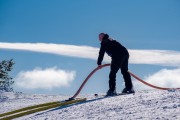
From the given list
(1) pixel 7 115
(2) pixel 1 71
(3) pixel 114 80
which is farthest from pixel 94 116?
(2) pixel 1 71

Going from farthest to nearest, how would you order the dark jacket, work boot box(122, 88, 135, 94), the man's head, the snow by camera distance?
work boot box(122, 88, 135, 94) < the dark jacket < the man's head < the snow

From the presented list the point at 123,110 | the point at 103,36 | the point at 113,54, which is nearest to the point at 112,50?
the point at 113,54

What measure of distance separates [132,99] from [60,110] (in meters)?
1.86

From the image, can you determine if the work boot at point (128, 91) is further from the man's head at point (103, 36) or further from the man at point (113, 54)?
the man's head at point (103, 36)

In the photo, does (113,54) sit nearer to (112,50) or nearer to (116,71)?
(112,50)

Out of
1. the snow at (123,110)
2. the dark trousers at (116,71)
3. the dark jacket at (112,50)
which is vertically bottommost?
the snow at (123,110)

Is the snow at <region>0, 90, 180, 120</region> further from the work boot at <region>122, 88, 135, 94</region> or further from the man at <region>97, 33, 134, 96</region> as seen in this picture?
the work boot at <region>122, 88, 135, 94</region>

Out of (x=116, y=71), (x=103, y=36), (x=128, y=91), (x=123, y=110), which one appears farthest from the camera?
(x=128, y=91)

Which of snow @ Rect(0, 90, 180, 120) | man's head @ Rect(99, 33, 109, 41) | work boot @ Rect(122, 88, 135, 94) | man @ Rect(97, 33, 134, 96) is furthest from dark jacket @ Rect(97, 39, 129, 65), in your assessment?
snow @ Rect(0, 90, 180, 120)

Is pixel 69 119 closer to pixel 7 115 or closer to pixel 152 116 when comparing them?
pixel 152 116

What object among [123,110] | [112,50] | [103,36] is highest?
[103,36]

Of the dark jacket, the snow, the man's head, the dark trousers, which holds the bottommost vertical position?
the snow

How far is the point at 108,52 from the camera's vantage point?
11508mm

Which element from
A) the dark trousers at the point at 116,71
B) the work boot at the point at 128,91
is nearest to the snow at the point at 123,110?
the dark trousers at the point at 116,71
